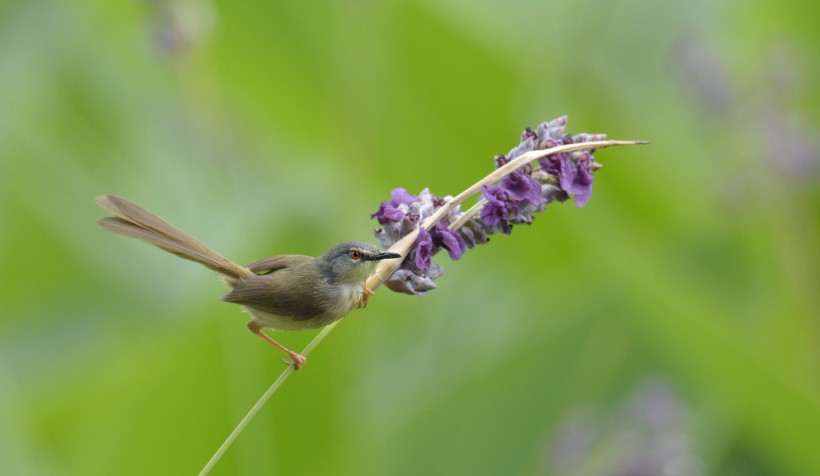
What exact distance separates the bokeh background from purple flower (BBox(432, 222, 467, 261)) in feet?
2.18

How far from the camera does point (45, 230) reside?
9.74ft

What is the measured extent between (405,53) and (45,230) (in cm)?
103

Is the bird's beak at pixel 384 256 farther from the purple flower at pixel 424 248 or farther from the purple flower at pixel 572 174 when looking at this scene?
the purple flower at pixel 572 174

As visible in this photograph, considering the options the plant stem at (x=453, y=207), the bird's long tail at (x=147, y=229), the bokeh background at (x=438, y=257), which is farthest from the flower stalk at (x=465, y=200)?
the bokeh background at (x=438, y=257)

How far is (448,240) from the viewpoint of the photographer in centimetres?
148

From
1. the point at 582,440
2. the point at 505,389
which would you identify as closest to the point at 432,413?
the point at 505,389

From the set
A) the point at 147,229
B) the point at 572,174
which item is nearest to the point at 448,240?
the point at 572,174

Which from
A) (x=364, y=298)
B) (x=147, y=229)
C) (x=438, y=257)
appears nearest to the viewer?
(x=147, y=229)

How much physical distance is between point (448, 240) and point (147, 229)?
380 mm

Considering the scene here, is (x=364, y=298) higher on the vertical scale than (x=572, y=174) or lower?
lower

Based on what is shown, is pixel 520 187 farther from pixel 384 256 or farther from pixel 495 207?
pixel 384 256

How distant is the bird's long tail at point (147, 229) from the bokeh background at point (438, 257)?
57cm

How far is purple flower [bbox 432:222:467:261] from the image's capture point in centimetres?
147

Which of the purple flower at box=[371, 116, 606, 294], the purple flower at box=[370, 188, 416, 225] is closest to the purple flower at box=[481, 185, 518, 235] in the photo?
the purple flower at box=[371, 116, 606, 294]
